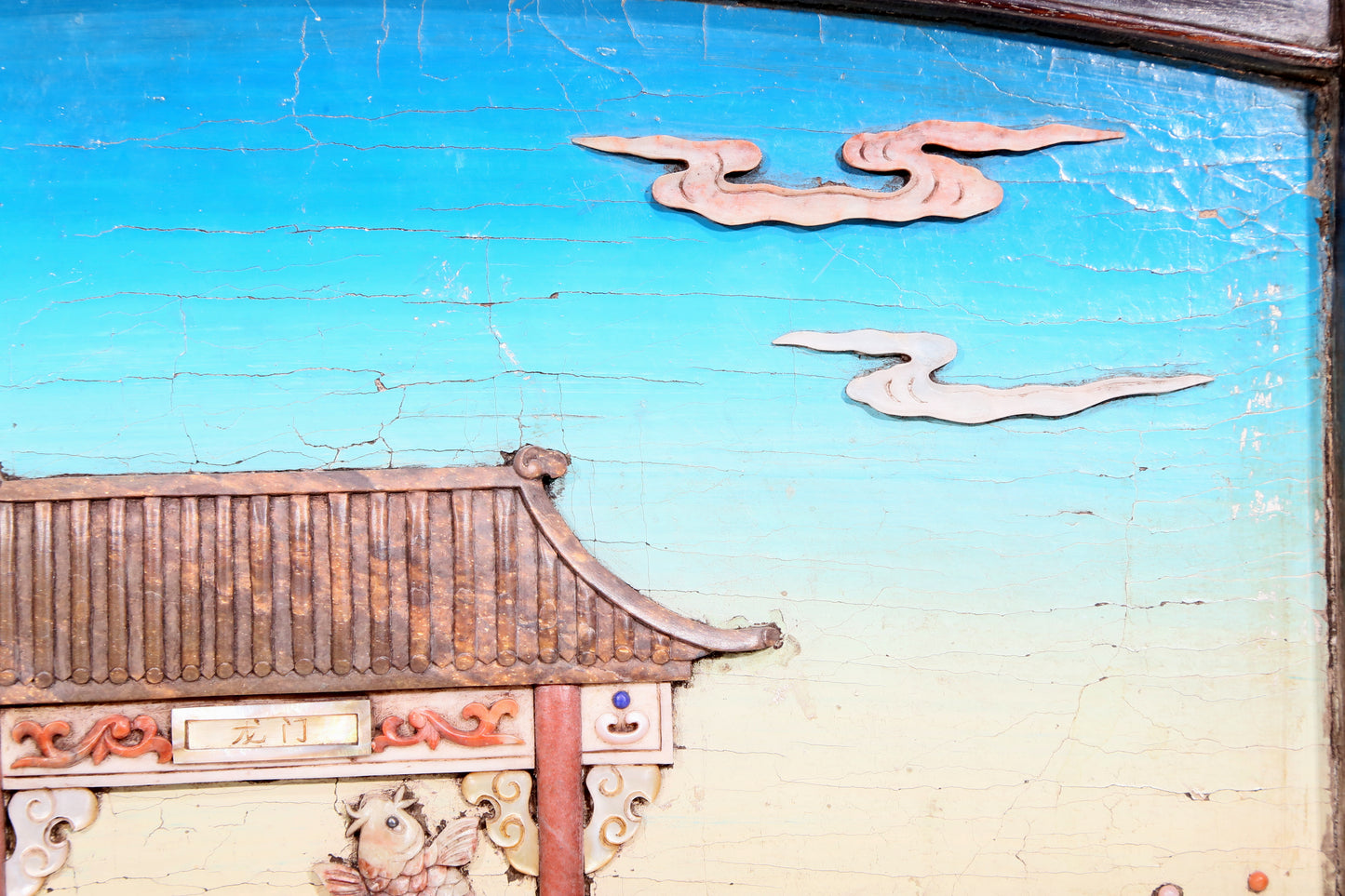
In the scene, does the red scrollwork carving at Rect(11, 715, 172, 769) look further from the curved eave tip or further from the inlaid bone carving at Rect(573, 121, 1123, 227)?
the inlaid bone carving at Rect(573, 121, 1123, 227)

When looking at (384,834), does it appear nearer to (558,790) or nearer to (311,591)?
(558,790)

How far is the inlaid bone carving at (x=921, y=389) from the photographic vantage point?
5.24 ft

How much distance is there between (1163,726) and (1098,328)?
30.0 inches

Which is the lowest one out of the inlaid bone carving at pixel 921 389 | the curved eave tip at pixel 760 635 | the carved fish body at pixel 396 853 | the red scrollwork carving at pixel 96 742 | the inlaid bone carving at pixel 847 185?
the carved fish body at pixel 396 853

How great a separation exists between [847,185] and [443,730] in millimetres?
1234

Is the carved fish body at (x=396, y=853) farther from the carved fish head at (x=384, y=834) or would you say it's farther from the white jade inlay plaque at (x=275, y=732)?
the white jade inlay plaque at (x=275, y=732)

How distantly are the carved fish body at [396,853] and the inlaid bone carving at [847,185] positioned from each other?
1.21 m

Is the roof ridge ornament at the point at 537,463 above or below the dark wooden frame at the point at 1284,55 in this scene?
below

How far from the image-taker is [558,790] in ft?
5.10

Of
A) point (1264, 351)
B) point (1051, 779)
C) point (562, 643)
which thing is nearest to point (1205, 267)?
point (1264, 351)

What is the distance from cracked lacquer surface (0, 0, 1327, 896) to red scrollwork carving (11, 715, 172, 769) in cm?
11

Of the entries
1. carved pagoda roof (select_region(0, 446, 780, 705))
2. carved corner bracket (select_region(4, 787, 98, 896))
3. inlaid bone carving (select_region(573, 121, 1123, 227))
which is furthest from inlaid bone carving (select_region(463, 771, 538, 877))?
inlaid bone carving (select_region(573, 121, 1123, 227))

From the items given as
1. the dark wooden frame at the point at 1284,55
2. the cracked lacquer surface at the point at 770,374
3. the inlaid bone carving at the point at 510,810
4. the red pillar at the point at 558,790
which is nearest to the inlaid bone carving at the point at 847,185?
the cracked lacquer surface at the point at 770,374

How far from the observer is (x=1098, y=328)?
5.34 feet
